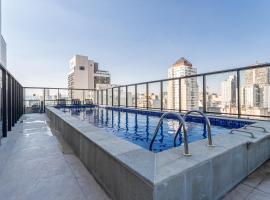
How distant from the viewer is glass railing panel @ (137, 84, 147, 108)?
7920 millimetres

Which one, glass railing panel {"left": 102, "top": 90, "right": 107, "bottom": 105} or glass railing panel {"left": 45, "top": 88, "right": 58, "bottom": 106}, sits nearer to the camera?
glass railing panel {"left": 45, "top": 88, "right": 58, "bottom": 106}

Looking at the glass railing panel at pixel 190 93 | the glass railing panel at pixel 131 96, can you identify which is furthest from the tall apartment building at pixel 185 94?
the glass railing panel at pixel 131 96

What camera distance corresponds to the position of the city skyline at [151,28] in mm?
8117

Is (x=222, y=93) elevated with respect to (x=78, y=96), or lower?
lower

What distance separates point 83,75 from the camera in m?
35.5

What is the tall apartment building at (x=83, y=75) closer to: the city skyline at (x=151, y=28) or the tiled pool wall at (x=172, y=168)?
the city skyline at (x=151, y=28)

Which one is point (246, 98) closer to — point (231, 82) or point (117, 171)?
point (231, 82)

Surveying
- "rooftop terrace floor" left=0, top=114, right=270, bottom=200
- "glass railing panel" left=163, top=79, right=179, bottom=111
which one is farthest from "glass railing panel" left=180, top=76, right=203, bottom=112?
"rooftop terrace floor" left=0, top=114, right=270, bottom=200

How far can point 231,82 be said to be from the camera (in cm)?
468

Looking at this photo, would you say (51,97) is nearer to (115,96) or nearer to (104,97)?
(104,97)

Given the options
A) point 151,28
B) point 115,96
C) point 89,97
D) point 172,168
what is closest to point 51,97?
point 89,97

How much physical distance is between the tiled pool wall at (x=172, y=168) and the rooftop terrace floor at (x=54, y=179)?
9cm

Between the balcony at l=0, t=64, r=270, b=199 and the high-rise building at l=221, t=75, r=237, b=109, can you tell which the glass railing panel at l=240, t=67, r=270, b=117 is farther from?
the high-rise building at l=221, t=75, r=237, b=109

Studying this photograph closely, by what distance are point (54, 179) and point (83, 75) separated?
35732 mm
